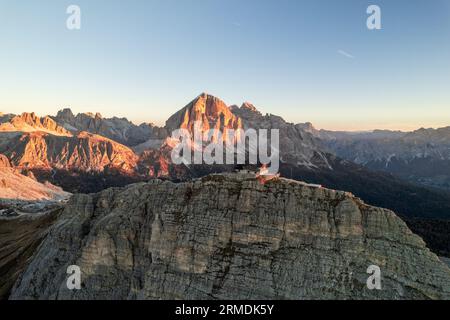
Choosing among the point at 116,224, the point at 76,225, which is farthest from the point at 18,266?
the point at 116,224

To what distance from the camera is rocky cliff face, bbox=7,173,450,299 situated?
174 feet

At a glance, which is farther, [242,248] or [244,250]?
[242,248]

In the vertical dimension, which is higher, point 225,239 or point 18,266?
point 225,239

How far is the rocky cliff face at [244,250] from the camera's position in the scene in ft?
174

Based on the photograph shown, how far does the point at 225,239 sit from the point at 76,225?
113 feet

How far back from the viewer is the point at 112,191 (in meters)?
80.2

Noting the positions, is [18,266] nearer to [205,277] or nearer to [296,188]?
[205,277]

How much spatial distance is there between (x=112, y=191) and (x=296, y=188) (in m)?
41.2

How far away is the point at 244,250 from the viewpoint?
2282 inches

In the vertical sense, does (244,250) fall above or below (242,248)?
below
